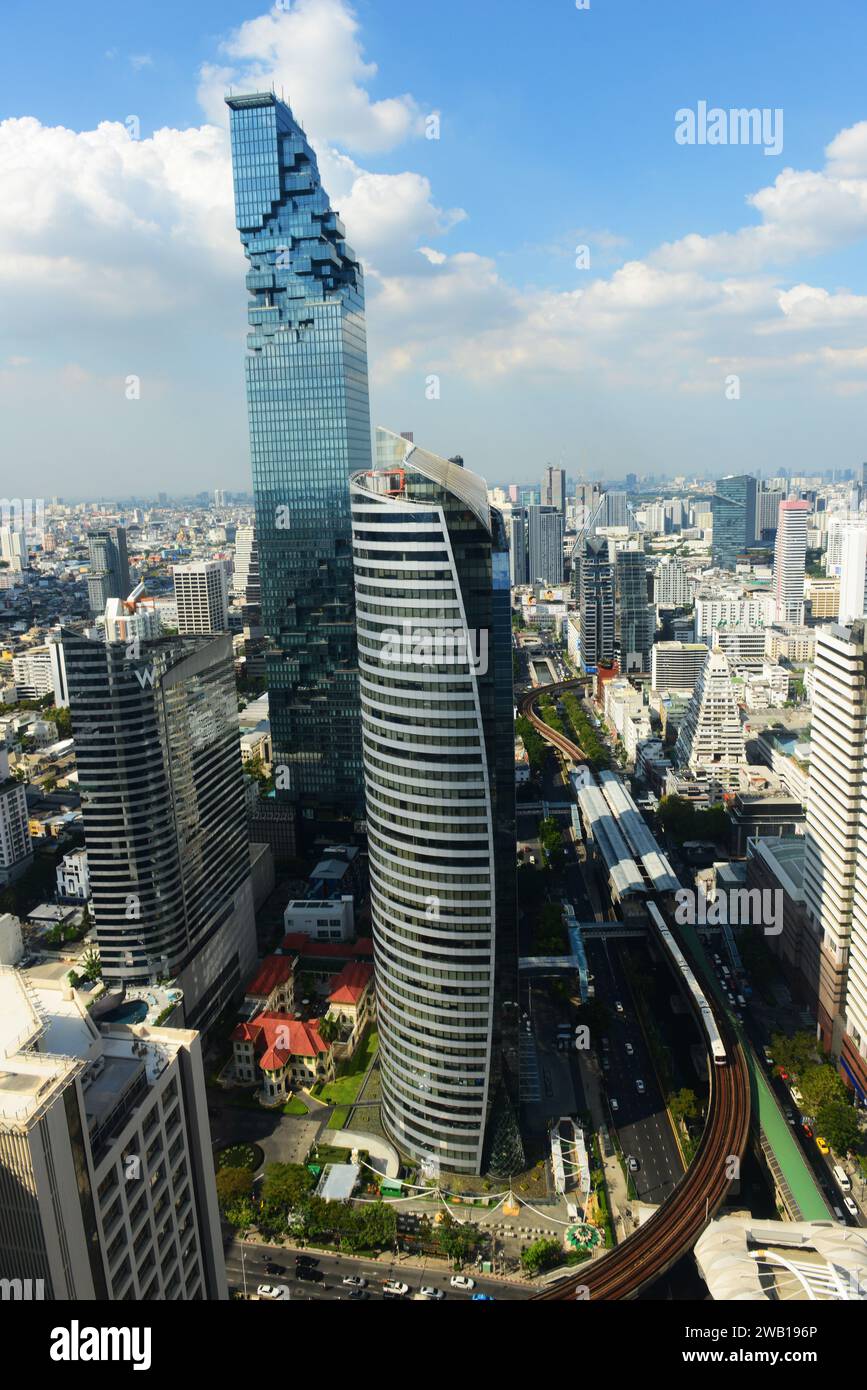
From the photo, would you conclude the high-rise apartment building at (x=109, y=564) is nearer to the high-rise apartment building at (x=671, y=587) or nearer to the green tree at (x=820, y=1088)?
the high-rise apartment building at (x=671, y=587)

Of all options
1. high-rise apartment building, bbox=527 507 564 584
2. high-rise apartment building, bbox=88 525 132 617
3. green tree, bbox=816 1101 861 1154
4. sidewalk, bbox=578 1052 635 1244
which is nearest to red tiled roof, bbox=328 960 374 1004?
sidewalk, bbox=578 1052 635 1244

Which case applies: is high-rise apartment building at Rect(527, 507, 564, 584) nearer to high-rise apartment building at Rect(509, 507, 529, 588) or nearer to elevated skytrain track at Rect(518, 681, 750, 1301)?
high-rise apartment building at Rect(509, 507, 529, 588)

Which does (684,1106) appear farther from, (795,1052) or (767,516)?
(767,516)

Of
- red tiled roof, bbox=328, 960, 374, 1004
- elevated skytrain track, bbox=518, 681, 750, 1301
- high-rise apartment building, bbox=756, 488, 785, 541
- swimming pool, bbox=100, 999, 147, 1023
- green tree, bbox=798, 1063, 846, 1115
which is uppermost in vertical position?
high-rise apartment building, bbox=756, 488, 785, 541

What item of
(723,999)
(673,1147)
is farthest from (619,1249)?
(723,999)
